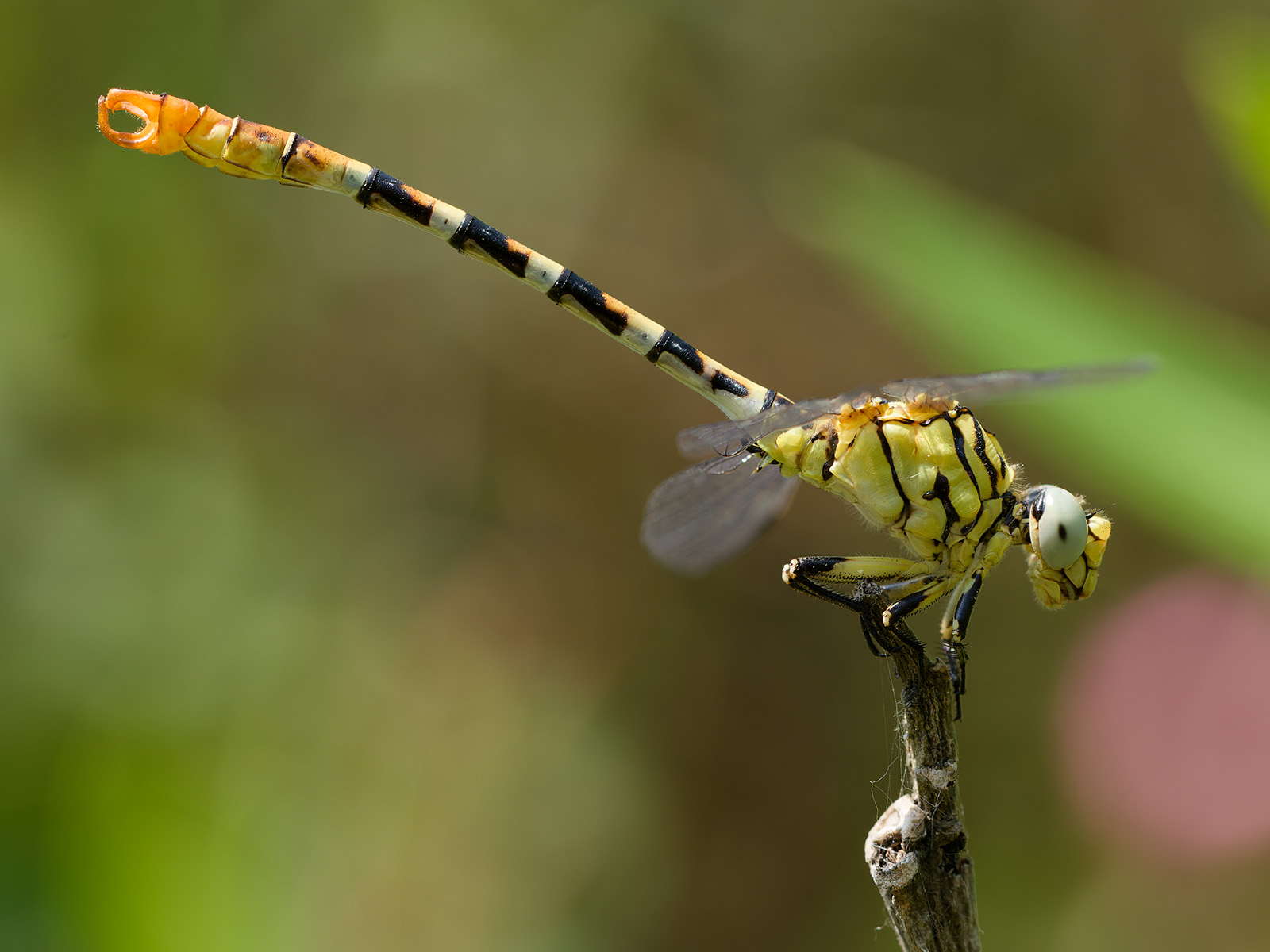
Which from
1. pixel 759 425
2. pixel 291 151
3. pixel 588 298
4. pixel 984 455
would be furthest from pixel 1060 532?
pixel 291 151

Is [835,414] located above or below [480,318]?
below

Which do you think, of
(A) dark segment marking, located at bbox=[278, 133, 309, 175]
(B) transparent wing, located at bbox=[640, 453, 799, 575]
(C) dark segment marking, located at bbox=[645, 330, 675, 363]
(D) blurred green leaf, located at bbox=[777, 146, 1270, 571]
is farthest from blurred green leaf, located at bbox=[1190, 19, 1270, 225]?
(A) dark segment marking, located at bbox=[278, 133, 309, 175]

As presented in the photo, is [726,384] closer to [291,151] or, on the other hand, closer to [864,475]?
[864,475]

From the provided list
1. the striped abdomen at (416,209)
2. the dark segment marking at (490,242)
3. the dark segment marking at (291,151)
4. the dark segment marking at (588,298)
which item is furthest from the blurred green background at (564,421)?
the dark segment marking at (291,151)

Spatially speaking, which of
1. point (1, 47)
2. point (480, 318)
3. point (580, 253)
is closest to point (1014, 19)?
point (580, 253)

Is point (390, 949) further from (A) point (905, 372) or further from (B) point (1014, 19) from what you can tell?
(B) point (1014, 19)
